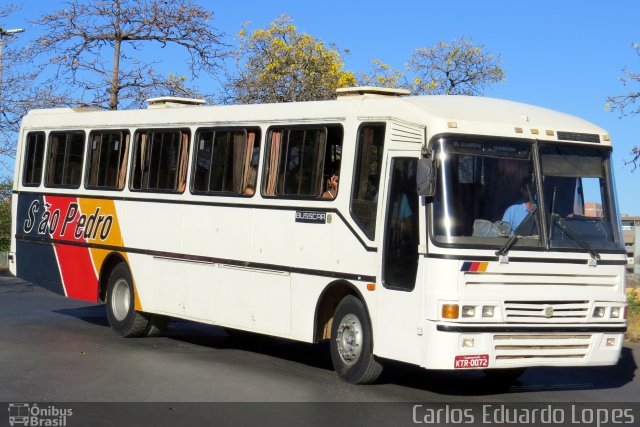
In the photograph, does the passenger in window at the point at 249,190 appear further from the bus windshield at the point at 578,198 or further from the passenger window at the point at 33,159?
the passenger window at the point at 33,159

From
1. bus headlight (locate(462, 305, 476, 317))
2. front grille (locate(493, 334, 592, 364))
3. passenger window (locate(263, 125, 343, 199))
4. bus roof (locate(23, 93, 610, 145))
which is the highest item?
bus roof (locate(23, 93, 610, 145))

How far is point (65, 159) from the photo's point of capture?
17.0m

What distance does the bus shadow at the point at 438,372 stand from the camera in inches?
481

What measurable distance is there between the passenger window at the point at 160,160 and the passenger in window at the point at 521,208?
5.26 meters

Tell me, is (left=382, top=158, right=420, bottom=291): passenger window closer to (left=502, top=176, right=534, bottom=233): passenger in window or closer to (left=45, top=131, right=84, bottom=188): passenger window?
(left=502, top=176, right=534, bottom=233): passenger in window

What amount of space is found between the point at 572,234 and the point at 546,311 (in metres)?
0.86

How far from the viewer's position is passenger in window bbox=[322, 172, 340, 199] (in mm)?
12242

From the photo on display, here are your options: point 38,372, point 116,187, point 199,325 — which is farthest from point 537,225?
point 199,325

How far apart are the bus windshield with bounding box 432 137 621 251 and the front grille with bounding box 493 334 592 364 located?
90cm

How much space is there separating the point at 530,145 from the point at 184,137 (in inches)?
214

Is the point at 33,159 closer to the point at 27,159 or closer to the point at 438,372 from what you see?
the point at 27,159

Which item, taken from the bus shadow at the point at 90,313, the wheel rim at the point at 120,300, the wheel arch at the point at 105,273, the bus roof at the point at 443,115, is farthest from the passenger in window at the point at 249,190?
the bus shadow at the point at 90,313

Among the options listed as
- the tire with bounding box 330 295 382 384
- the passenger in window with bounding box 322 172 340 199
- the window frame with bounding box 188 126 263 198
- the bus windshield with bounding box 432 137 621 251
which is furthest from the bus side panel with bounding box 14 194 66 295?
the bus windshield with bounding box 432 137 621 251

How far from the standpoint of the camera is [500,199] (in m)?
10.9
